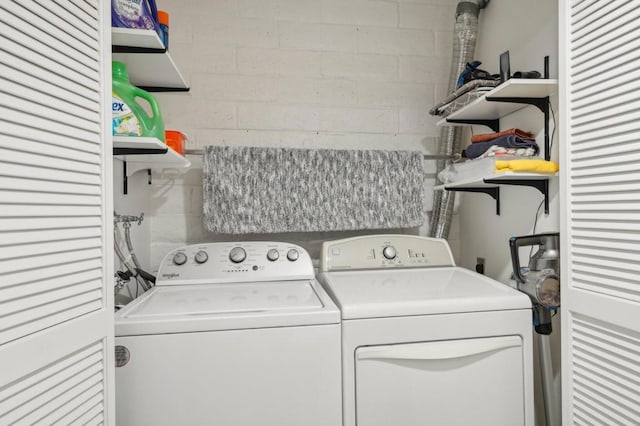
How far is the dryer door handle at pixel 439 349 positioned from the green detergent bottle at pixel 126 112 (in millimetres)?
936

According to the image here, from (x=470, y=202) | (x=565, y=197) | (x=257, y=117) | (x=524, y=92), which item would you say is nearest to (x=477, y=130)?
(x=470, y=202)

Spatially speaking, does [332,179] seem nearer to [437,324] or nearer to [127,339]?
[437,324]

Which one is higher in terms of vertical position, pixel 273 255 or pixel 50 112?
pixel 50 112

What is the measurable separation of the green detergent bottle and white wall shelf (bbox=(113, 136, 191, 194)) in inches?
1.5

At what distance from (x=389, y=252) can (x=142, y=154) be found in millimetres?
1082

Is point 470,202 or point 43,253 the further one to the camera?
point 470,202

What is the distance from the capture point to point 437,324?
1.20 meters

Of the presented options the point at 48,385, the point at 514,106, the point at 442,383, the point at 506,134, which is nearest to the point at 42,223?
the point at 48,385

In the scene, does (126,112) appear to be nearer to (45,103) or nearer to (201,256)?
(45,103)

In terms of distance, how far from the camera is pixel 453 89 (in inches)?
75.2

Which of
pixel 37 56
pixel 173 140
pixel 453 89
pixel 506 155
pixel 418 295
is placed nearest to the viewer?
pixel 37 56

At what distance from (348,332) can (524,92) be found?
1.04m

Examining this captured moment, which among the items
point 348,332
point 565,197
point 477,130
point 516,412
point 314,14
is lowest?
point 516,412

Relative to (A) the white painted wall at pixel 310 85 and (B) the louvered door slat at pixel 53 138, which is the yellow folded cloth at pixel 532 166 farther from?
(B) the louvered door slat at pixel 53 138
